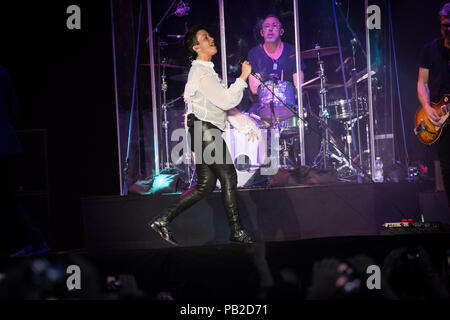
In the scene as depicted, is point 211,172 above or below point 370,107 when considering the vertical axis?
below

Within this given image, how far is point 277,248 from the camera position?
319 cm

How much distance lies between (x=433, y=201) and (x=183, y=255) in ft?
11.6

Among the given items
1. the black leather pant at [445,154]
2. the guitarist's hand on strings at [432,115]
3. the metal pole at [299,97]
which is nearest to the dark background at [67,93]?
the guitarist's hand on strings at [432,115]

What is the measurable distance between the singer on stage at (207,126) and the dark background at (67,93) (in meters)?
2.39

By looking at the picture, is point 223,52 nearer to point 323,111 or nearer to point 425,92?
point 323,111

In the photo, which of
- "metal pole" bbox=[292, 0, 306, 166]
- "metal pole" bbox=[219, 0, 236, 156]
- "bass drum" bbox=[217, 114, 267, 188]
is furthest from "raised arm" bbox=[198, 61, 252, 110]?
"metal pole" bbox=[292, 0, 306, 166]

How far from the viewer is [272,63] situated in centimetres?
711

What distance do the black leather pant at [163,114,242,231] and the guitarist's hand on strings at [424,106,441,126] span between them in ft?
7.97

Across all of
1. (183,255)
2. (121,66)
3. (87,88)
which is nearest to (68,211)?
(87,88)

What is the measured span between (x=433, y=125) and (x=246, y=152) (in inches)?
112

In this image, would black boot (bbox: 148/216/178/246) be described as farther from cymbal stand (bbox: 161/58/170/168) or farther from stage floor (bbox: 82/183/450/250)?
cymbal stand (bbox: 161/58/170/168)

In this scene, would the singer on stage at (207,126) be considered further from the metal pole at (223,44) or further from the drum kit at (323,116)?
the metal pole at (223,44)

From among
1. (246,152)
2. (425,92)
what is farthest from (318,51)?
(425,92)

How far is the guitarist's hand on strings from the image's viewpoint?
480cm
